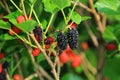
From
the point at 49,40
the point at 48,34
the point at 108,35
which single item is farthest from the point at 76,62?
the point at 49,40

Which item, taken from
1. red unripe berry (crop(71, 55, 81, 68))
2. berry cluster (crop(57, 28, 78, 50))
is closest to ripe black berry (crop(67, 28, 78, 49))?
berry cluster (crop(57, 28, 78, 50))

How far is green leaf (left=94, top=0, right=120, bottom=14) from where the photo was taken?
1244 millimetres

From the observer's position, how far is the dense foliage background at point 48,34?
3.70 ft

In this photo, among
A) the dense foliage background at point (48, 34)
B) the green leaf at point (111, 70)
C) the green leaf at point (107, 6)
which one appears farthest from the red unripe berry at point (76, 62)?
the green leaf at point (107, 6)

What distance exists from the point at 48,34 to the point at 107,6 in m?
0.22

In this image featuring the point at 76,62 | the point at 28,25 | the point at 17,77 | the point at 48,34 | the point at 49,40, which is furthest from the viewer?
the point at 76,62

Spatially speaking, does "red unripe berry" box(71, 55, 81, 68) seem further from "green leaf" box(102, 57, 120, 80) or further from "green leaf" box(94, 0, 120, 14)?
"green leaf" box(94, 0, 120, 14)

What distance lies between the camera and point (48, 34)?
1.30 m

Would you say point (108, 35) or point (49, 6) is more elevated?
point (49, 6)

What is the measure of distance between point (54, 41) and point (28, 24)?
0.20 metres

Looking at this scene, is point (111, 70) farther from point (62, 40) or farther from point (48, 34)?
point (62, 40)

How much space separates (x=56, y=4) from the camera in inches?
42.9

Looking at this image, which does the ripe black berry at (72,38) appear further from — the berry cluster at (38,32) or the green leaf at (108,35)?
the green leaf at (108,35)

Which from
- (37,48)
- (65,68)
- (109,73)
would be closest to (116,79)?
(109,73)
